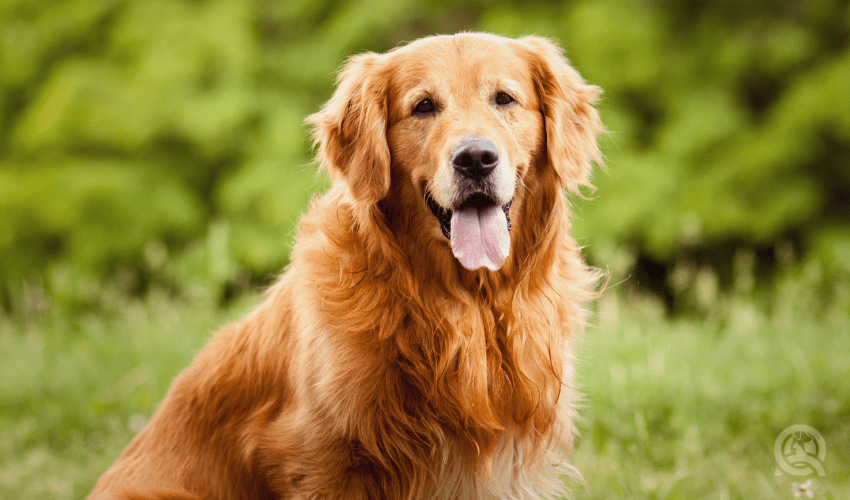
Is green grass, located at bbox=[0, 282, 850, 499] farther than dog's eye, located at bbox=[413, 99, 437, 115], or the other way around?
green grass, located at bbox=[0, 282, 850, 499]

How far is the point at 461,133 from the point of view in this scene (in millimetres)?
2270

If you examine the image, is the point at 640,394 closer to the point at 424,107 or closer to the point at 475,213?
the point at 475,213

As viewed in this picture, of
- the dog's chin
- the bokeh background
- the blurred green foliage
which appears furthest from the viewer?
the blurred green foliage

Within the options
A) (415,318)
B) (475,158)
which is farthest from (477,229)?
(415,318)

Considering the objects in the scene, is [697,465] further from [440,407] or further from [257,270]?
[257,270]

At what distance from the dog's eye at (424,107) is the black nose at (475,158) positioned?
0.26m

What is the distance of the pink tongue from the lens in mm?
2219

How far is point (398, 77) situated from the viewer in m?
→ 2.47

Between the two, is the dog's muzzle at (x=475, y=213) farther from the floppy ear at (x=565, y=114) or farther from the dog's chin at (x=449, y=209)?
the floppy ear at (x=565, y=114)

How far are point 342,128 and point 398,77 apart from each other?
276 millimetres

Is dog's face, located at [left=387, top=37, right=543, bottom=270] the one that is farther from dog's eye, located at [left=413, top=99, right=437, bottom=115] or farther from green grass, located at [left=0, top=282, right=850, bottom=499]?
green grass, located at [left=0, top=282, right=850, bottom=499]

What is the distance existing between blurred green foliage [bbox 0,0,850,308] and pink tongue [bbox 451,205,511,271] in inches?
162

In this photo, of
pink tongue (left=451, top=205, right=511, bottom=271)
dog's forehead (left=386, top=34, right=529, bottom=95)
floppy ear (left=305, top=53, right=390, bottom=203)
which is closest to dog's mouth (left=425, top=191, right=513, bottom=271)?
pink tongue (left=451, top=205, right=511, bottom=271)

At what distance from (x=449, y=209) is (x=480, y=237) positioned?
150 millimetres
